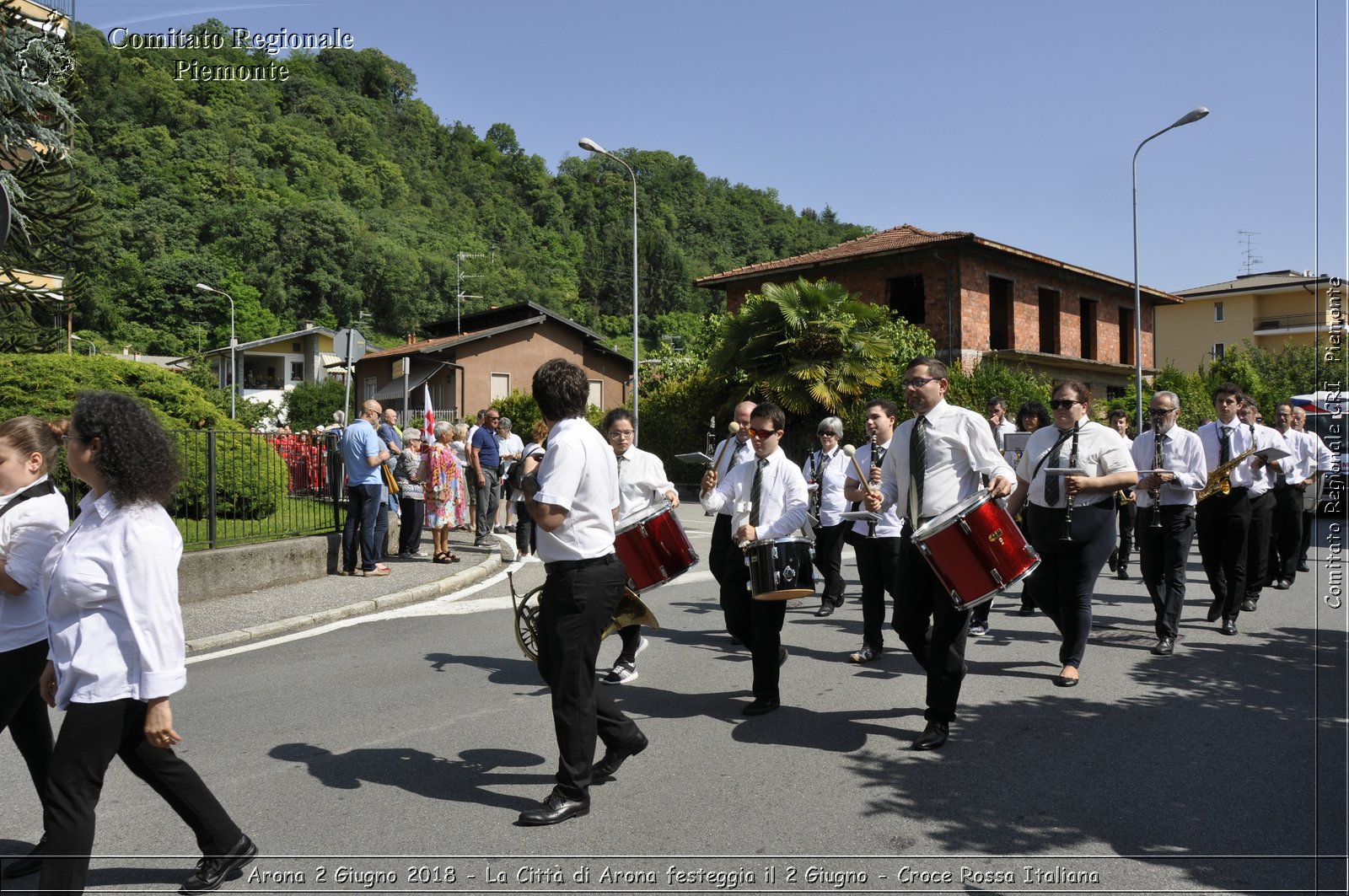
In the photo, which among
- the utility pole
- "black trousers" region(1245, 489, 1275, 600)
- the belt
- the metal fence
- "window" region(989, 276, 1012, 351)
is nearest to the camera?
the belt

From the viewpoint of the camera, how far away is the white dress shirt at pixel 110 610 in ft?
10.8

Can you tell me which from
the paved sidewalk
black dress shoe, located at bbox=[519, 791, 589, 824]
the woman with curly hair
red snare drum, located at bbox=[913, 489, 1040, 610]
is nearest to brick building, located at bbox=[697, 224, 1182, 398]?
the paved sidewalk

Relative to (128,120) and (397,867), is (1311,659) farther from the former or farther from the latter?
(128,120)

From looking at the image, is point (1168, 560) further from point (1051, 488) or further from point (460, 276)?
point (460, 276)

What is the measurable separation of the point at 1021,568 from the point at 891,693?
168cm

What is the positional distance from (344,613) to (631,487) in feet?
13.5

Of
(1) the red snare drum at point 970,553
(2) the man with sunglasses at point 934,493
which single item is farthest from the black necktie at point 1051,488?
(1) the red snare drum at point 970,553

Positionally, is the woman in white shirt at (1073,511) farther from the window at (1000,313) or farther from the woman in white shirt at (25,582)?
the window at (1000,313)

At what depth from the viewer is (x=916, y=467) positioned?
5621 millimetres

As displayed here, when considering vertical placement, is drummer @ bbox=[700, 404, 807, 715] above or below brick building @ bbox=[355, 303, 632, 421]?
below

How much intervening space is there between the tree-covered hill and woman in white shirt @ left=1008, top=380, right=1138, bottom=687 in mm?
62038

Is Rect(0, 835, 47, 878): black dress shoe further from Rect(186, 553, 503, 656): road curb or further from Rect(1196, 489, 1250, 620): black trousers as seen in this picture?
Rect(1196, 489, 1250, 620): black trousers

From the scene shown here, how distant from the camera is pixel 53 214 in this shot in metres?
15.6

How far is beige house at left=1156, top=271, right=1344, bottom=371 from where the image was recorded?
56719 mm
